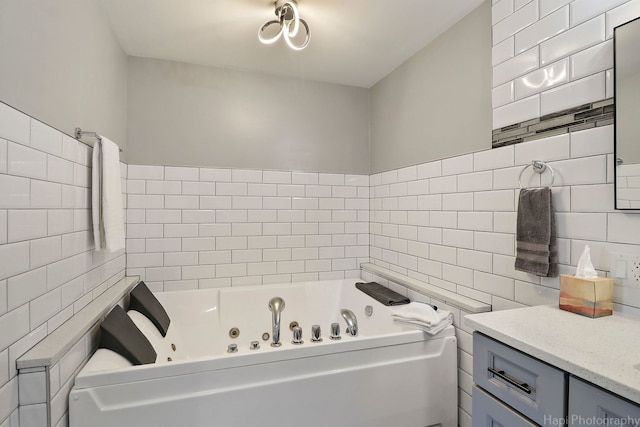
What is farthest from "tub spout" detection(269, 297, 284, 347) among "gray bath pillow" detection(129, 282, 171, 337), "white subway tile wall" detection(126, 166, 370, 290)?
"gray bath pillow" detection(129, 282, 171, 337)

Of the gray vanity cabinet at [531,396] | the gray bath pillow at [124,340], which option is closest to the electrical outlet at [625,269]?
the gray vanity cabinet at [531,396]

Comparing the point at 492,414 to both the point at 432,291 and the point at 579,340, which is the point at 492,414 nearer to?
the point at 579,340

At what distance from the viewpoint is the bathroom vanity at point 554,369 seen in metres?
0.74

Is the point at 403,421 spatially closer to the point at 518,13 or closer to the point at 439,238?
the point at 439,238

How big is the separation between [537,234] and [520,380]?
0.65 meters

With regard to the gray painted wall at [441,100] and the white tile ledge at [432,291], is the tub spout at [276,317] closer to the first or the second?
the white tile ledge at [432,291]

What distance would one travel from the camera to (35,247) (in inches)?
45.7

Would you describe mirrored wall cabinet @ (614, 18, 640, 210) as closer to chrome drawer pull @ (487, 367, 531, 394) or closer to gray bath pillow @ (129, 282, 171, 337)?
chrome drawer pull @ (487, 367, 531, 394)

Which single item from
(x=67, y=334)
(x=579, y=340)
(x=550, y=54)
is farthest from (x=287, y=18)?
(x=579, y=340)

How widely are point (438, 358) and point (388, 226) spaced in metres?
1.17

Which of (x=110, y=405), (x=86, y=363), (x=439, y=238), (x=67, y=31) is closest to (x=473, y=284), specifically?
(x=439, y=238)

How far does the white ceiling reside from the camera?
182 cm

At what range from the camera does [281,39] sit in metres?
2.19

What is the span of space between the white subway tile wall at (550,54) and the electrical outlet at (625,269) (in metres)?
0.59
